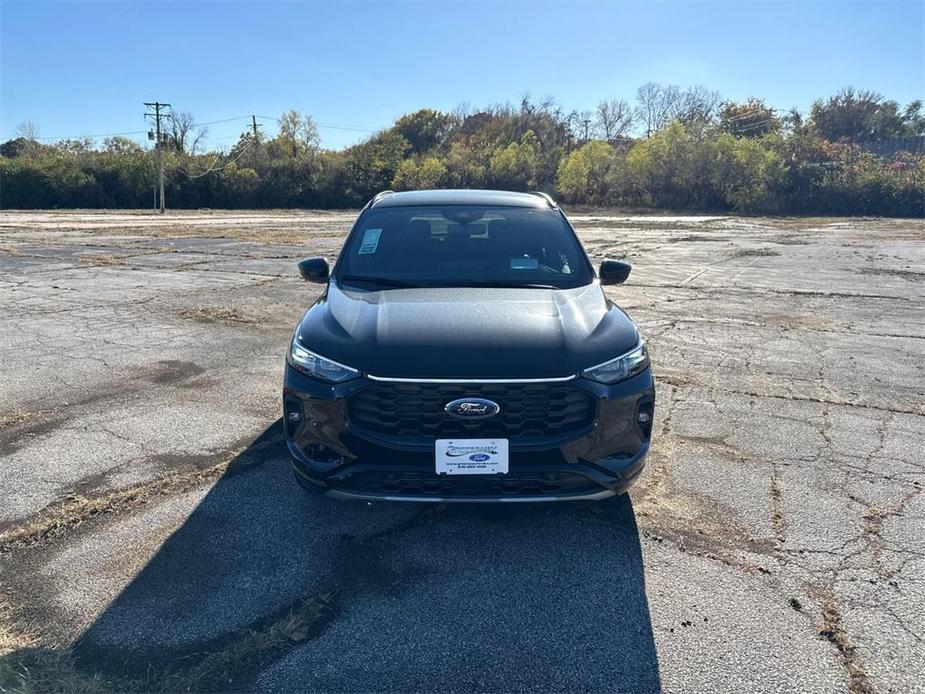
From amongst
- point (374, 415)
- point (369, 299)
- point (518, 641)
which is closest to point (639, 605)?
point (518, 641)

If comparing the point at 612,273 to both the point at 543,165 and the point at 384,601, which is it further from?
the point at 543,165

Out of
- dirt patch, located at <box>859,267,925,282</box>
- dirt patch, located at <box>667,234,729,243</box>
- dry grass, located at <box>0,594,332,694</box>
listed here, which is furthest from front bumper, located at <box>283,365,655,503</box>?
dirt patch, located at <box>667,234,729,243</box>

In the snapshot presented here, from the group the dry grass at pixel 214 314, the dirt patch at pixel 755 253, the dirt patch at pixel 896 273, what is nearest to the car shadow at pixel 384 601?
the dry grass at pixel 214 314

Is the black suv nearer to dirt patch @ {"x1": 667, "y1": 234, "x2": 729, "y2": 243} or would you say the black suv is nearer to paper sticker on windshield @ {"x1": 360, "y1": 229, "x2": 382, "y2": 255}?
paper sticker on windshield @ {"x1": 360, "y1": 229, "x2": 382, "y2": 255}

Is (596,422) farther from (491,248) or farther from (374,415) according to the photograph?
(491,248)

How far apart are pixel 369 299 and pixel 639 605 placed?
2137 millimetres

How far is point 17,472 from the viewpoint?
4.01 metres

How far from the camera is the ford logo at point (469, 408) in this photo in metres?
2.97

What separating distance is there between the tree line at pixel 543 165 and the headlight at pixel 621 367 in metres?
45.5

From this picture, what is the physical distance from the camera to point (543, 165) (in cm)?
5978

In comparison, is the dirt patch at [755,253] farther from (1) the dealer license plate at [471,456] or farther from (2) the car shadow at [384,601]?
(1) the dealer license plate at [471,456]

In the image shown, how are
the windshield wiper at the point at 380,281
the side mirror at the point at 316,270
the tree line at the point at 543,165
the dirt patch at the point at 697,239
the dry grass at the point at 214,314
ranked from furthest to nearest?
the tree line at the point at 543,165 < the dirt patch at the point at 697,239 < the dry grass at the point at 214,314 < the side mirror at the point at 316,270 < the windshield wiper at the point at 380,281

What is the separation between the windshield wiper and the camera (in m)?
4.03

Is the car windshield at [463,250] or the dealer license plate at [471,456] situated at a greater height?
the car windshield at [463,250]
